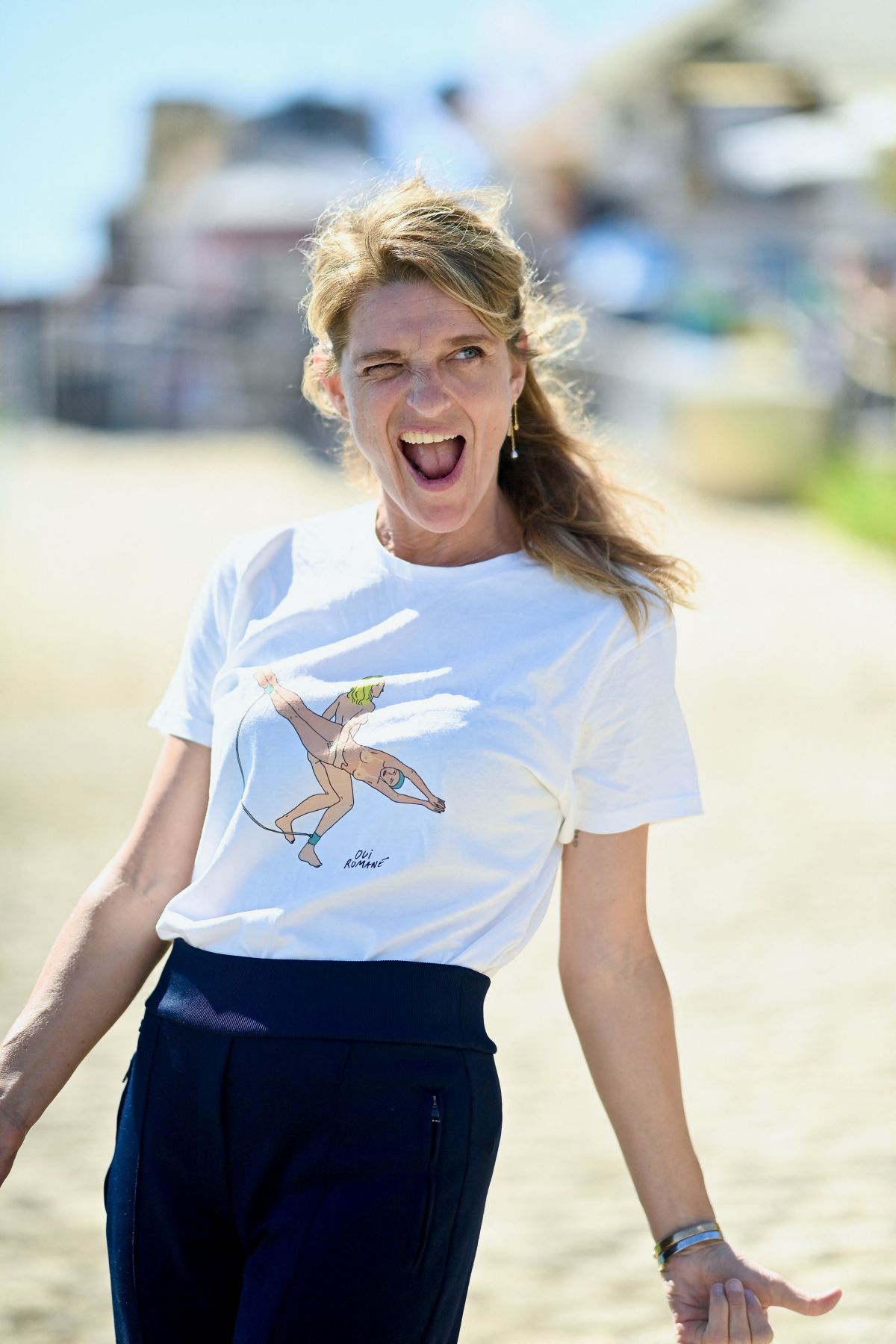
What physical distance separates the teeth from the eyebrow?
0.37 ft

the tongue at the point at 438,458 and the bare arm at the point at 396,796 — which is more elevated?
the tongue at the point at 438,458

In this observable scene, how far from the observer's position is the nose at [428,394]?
2.11 meters

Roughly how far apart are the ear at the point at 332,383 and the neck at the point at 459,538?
0.50 feet

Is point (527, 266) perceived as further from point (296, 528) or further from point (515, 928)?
point (515, 928)

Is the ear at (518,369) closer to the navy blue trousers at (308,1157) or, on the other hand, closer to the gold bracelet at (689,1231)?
the navy blue trousers at (308,1157)

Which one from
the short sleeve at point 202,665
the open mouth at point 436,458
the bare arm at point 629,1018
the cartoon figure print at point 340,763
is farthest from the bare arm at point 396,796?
the open mouth at point 436,458

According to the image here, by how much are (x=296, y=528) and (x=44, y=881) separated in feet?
17.4

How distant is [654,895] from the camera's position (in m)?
6.91

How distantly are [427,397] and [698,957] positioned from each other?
4.40 m

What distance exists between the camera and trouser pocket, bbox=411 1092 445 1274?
1.86m

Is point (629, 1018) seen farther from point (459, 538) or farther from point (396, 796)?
point (459, 538)

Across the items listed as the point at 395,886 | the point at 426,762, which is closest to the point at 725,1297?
the point at 395,886

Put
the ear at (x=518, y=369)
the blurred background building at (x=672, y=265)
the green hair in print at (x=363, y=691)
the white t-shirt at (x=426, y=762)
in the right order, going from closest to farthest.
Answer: the white t-shirt at (x=426, y=762)
the green hair in print at (x=363, y=691)
the ear at (x=518, y=369)
the blurred background building at (x=672, y=265)

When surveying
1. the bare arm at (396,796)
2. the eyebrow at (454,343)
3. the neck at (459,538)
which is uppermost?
the eyebrow at (454,343)
